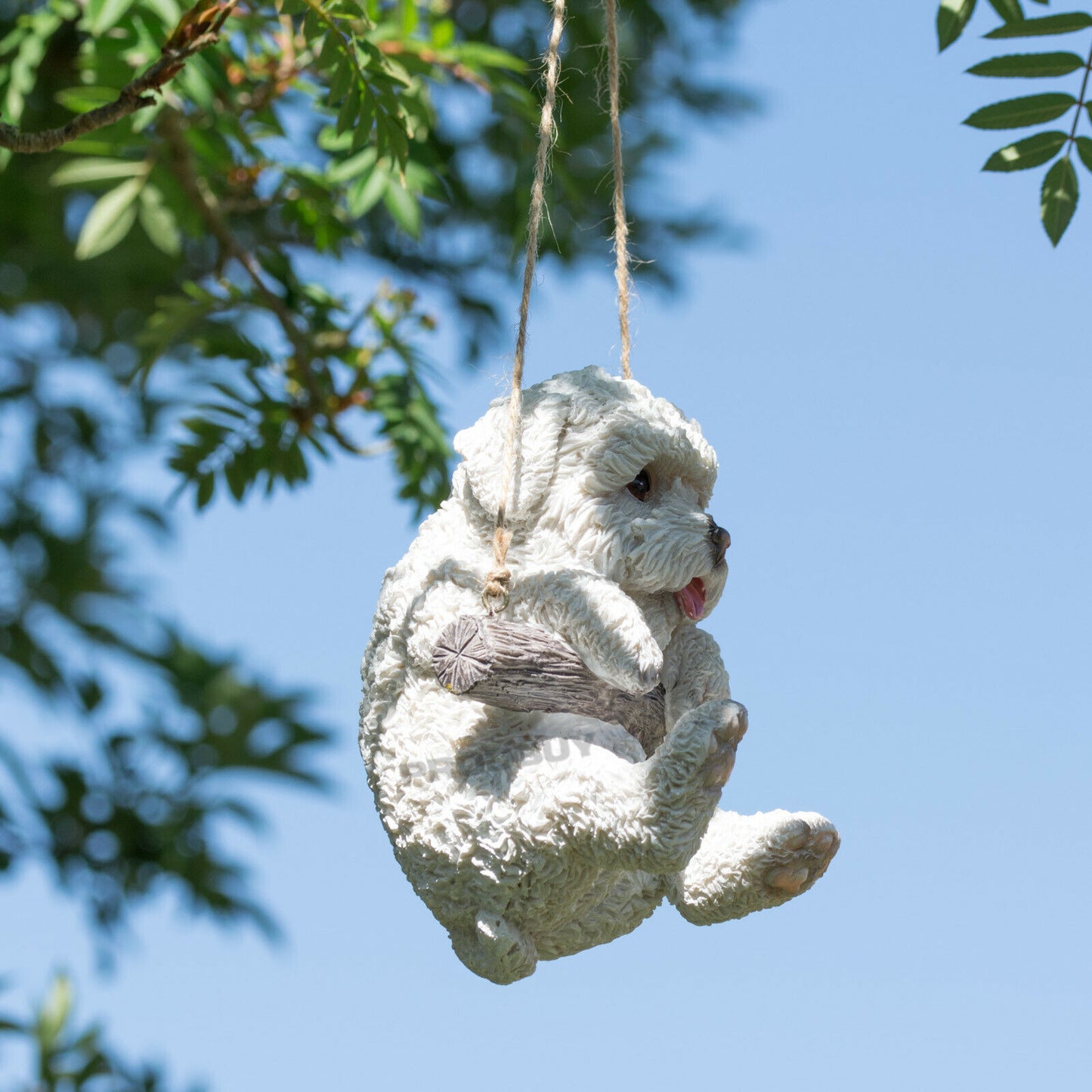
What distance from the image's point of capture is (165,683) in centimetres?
178

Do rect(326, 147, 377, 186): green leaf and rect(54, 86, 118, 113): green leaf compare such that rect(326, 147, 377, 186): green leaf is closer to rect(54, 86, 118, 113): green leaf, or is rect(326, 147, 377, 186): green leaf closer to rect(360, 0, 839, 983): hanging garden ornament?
rect(54, 86, 118, 113): green leaf

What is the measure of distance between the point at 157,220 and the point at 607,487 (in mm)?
1336

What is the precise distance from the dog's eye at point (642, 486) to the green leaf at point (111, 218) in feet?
4.14

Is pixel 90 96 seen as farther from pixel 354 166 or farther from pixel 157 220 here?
pixel 354 166

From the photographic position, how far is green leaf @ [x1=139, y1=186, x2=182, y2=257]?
270cm

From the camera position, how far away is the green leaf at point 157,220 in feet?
8.86

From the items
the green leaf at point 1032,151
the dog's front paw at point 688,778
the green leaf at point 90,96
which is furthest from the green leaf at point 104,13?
the dog's front paw at point 688,778

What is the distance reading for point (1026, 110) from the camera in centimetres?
209

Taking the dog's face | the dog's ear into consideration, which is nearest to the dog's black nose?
the dog's face

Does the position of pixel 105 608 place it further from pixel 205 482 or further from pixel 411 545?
pixel 205 482

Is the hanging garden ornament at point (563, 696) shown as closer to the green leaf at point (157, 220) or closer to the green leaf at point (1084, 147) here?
the green leaf at point (1084, 147)

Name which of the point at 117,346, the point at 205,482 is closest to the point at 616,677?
the point at 117,346

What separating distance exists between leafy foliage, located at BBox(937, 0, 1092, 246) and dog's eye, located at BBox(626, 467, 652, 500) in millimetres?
719

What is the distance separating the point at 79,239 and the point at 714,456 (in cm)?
143
